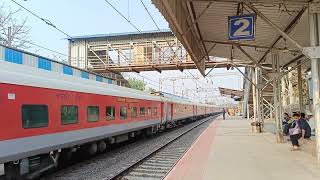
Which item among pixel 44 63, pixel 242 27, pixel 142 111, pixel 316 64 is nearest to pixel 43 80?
pixel 242 27

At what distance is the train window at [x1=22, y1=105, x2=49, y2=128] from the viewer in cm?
902

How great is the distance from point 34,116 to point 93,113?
13.5 feet

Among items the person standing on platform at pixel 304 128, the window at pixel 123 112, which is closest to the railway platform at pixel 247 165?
the person standing on platform at pixel 304 128

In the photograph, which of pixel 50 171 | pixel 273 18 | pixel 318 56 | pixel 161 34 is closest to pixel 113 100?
pixel 50 171

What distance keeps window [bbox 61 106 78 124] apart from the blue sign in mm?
5029

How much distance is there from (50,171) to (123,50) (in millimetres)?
32531

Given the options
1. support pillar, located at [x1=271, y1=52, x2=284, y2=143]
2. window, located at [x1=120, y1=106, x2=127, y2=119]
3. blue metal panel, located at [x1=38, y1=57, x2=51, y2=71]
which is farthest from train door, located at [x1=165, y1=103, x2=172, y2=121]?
window, located at [x1=120, y1=106, x2=127, y2=119]

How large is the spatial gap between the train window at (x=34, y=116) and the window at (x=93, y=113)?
304cm

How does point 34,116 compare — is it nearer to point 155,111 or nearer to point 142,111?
point 142,111

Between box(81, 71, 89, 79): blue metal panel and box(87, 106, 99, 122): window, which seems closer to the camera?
box(87, 106, 99, 122): window

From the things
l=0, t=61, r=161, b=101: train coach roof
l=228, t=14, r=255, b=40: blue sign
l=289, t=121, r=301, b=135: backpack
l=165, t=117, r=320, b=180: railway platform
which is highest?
l=228, t=14, r=255, b=40: blue sign

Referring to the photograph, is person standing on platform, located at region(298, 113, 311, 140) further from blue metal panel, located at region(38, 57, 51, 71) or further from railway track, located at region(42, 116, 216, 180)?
blue metal panel, located at region(38, 57, 51, 71)

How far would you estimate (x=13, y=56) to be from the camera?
1642 centimetres

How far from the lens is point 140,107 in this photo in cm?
2052
